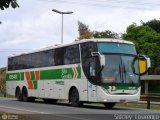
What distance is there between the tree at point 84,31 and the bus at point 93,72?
51.9m

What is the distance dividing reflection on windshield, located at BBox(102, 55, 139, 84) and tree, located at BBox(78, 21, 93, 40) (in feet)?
187

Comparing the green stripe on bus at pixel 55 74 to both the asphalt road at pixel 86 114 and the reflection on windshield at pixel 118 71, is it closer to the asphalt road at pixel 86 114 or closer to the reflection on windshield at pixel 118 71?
the reflection on windshield at pixel 118 71

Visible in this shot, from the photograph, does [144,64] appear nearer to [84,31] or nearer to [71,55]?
[71,55]

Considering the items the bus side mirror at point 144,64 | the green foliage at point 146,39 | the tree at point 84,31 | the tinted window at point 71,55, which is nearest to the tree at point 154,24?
the green foliage at point 146,39

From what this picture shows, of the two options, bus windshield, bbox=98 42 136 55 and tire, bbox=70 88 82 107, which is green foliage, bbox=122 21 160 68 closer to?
tire, bbox=70 88 82 107

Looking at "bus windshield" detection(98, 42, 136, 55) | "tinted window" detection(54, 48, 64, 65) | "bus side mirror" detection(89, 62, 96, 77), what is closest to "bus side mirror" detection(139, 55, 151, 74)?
"bus windshield" detection(98, 42, 136, 55)

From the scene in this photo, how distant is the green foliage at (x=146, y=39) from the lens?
81875 millimetres

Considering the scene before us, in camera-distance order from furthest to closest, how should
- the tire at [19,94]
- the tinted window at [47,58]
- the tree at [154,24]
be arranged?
the tree at [154,24], the tire at [19,94], the tinted window at [47,58]

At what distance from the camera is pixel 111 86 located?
2509 cm

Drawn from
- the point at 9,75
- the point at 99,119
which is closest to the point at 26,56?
the point at 9,75

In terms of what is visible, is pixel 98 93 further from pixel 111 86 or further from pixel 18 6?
pixel 18 6

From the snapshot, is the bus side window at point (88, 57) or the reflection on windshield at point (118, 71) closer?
the reflection on windshield at point (118, 71)

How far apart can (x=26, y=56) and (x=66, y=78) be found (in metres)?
6.97

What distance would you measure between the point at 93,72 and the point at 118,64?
1323 millimetres
